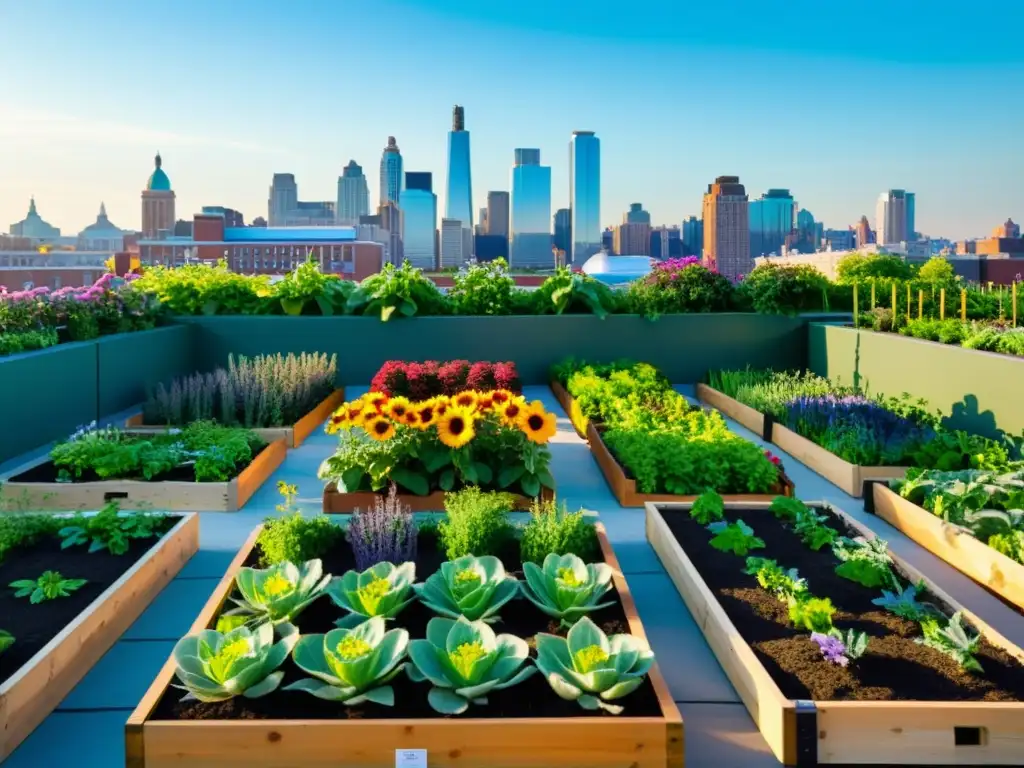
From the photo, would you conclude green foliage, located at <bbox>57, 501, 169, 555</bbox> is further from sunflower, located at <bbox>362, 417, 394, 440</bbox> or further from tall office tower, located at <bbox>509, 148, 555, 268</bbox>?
tall office tower, located at <bbox>509, 148, 555, 268</bbox>

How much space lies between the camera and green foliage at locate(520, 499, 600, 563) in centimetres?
321

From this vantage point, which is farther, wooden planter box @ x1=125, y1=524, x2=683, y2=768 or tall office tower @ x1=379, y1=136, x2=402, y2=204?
tall office tower @ x1=379, y1=136, x2=402, y2=204

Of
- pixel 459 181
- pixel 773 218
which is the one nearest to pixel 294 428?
pixel 773 218

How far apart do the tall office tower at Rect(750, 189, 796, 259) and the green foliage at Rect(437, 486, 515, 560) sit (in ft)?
254

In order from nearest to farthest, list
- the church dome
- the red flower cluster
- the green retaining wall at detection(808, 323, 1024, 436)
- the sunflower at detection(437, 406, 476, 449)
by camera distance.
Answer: the sunflower at detection(437, 406, 476, 449) < the green retaining wall at detection(808, 323, 1024, 436) < the red flower cluster < the church dome

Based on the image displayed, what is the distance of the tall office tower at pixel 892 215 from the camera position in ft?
315

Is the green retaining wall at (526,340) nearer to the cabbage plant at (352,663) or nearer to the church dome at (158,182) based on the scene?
the cabbage plant at (352,663)

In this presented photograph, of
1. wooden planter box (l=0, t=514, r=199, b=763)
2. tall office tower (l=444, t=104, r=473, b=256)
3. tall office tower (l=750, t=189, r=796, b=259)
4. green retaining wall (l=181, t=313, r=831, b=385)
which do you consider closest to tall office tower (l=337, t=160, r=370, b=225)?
tall office tower (l=444, t=104, r=473, b=256)

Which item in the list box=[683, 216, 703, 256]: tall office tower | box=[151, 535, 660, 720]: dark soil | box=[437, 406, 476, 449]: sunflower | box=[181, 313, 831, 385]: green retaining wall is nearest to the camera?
box=[151, 535, 660, 720]: dark soil

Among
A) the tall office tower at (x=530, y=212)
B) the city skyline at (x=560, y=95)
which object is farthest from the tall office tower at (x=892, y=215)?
the city skyline at (x=560, y=95)

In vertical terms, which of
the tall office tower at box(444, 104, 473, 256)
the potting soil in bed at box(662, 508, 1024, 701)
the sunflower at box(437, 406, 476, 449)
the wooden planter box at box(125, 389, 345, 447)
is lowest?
the potting soil in bed at box(662, 508, 1024, 701)

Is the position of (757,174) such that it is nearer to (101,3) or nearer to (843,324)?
(101,3)

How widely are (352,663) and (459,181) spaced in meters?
109

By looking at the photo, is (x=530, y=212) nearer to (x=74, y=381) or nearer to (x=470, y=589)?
(x=74, y=381)
